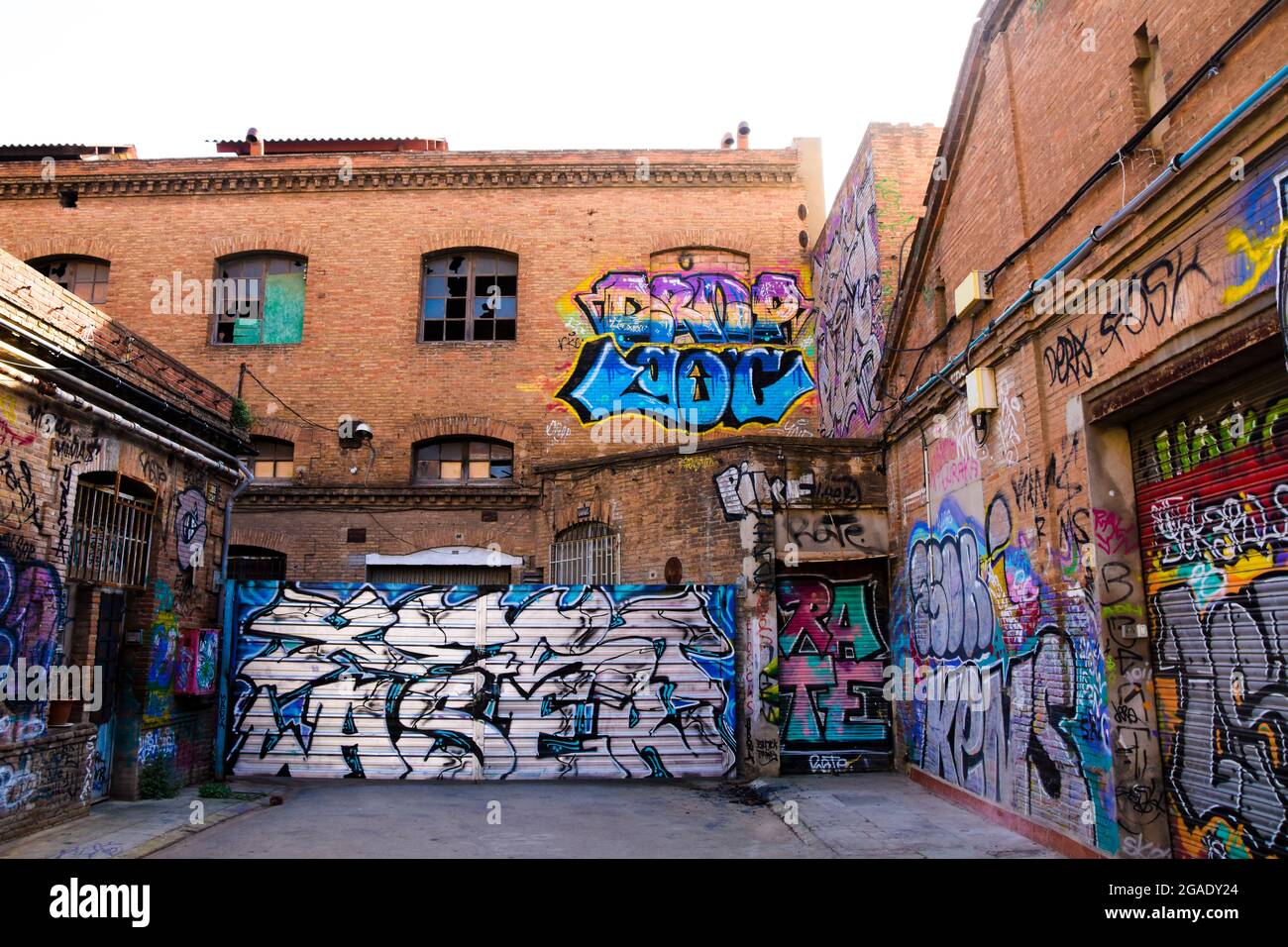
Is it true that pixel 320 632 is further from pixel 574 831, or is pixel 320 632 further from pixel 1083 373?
pixel 1083 373

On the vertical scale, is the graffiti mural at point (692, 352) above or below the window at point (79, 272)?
below

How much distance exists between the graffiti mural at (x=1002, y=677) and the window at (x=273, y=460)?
36.8 ft

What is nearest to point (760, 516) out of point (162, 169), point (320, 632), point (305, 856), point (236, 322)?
point (320, 632)

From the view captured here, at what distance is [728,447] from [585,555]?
3.70 meters

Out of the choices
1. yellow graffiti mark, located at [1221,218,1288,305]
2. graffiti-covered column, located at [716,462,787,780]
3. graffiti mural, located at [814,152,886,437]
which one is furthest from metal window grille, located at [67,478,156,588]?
yellow graffiti mark, located at [1221,218,1288,305]

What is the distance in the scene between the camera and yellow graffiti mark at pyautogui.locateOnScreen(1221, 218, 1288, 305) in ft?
16.7

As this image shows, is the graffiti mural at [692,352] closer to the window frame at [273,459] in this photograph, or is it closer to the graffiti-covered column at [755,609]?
the graffiti-covered column at [755,609]

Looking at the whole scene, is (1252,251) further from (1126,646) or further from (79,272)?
(79,272)

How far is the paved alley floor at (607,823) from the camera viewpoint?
25.1ft

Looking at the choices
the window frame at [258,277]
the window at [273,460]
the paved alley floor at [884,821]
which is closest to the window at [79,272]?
the window frame at [258,277]

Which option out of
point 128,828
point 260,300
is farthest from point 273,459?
point 128,828

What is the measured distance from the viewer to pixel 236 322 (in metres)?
17.5

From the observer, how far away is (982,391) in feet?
28.6

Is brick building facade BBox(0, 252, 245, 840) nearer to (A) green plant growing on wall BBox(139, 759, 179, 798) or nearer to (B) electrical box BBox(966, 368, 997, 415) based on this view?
(A) green plant growing on wall BBox(139, 759, 179, 798)
